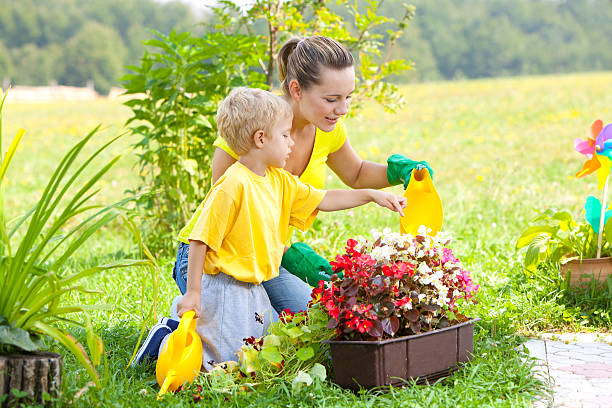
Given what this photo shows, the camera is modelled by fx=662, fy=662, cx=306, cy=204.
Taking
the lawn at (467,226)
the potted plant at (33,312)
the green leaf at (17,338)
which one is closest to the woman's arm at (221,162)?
the lawn at (467,226)

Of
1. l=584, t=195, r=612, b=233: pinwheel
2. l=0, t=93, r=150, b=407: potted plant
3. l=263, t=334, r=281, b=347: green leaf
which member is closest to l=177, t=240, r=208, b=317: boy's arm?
l=263, t=334, r=281, b=347: green leaf

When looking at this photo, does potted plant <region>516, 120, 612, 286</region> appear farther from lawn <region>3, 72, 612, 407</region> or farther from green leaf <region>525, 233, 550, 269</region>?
lawn <region>3, 72, 612, 407</region>

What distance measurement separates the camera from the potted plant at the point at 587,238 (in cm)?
331

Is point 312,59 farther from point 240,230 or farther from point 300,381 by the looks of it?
point 300,381

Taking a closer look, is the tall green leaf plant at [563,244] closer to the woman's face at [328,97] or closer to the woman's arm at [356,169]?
the woman's arm at [356,169]

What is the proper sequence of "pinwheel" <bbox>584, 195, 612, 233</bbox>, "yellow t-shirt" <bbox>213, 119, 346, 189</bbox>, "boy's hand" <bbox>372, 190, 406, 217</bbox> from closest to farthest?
"boy's hand" <bbox>372, 190, 406, 217</bbox> → "yellow t-shirt" <bbox>213, 119, 346, 189</bbox> → "pinwheel" <bbox>584, 195, 612, 233</bbox>

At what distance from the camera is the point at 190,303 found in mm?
2438

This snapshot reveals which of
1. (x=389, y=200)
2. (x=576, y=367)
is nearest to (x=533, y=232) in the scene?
(x=576, y=367)

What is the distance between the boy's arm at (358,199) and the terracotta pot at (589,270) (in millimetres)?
1242

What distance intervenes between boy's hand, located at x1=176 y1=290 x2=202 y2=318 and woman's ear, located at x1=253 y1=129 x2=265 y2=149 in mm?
604

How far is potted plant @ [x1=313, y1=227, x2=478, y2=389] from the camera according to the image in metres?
2.29

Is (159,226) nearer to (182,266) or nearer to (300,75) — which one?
(182,266)

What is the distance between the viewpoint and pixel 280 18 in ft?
13.6

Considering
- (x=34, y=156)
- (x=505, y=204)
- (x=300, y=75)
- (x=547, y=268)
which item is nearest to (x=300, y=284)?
(x=300, y=75)
